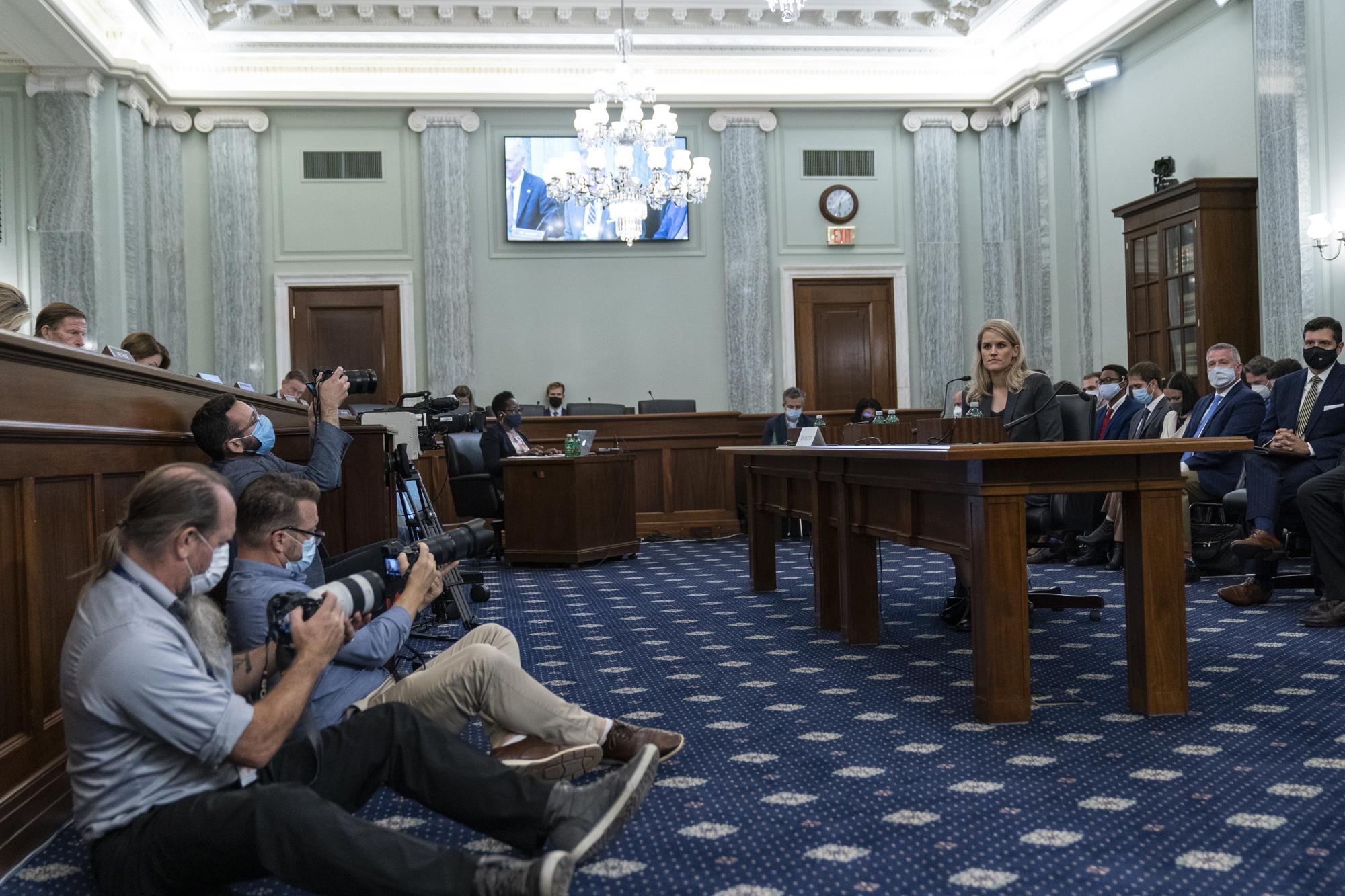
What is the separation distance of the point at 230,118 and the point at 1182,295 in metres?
8.74

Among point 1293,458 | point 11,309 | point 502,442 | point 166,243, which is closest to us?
point 11,309

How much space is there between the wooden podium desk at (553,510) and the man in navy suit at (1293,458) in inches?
156

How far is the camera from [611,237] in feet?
37.3

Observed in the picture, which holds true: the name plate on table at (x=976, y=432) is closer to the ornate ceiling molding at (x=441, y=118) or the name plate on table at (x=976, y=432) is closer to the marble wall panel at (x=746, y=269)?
the marble wall panel at (x=746, y=269)

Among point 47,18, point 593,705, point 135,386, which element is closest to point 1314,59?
point 593,705

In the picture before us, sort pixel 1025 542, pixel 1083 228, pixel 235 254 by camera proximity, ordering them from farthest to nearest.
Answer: pixel 235 254
pixel 1083 228
pixel 1025 542

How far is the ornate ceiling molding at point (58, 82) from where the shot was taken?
9516mm

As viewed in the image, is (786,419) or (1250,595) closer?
(1250,595)

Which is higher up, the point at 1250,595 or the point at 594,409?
the point at 594,409

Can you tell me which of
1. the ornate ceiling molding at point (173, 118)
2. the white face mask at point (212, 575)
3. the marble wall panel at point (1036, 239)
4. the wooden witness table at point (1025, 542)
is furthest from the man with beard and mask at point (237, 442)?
the marble wall panel at point (1036, 239)

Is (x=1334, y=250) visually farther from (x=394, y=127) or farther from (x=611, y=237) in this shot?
(x=394, y=127)

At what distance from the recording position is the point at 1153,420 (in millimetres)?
6680

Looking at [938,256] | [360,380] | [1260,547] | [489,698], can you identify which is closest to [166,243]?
[360,380]

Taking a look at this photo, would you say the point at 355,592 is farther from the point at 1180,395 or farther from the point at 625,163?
the point at 625,163
